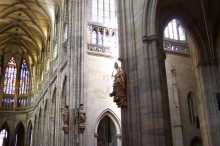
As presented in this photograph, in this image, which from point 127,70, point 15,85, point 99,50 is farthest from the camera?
point 15,85

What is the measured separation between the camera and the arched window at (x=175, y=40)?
19.7m

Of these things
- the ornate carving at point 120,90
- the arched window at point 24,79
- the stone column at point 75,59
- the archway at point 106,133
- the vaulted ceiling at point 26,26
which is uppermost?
the vaulted ceiling at point 26,26

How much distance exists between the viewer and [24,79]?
40750mm

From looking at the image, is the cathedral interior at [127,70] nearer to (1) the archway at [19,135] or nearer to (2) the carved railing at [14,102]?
(1) the archway at [19,135]

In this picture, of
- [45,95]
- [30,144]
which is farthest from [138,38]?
[30,144]

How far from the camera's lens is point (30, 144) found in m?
36.6

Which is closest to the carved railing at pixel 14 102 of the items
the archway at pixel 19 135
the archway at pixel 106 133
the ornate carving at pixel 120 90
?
the archway at pixel 19 135

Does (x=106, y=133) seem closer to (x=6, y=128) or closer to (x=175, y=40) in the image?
(x=175, y=40)

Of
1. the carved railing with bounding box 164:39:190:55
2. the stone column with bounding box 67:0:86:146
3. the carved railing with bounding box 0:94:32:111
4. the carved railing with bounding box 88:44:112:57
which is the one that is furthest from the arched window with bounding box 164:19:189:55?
the carved railing with bounding box 0:94:32:111

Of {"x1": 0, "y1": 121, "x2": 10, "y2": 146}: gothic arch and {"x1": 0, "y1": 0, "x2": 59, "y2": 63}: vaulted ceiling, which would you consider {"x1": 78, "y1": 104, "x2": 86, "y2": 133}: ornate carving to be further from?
{"x1": 0, "y1": 121, "x2": 10, "y2": 146}: gothic arch

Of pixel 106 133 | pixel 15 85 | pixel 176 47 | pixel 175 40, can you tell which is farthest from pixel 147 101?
pixel 15 85

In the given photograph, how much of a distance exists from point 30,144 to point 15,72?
10.5 metres

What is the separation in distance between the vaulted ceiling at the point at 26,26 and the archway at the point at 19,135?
358 inches

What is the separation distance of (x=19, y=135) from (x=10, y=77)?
316 inches
